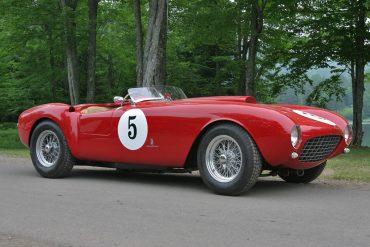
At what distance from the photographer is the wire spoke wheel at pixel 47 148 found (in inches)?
305

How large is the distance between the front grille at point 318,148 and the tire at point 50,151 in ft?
11.3

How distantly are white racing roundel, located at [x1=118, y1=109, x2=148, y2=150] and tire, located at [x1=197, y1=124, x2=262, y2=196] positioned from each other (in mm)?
879

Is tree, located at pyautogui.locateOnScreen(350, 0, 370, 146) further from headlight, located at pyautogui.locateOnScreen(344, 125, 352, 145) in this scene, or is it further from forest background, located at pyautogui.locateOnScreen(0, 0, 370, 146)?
headlight, located at pyautogui.locateOnScreen(344, 125, 352, 145)

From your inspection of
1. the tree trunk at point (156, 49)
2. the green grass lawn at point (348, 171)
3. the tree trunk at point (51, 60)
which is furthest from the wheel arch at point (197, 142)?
the tree trunk at point (51, 60)

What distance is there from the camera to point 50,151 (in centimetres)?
784

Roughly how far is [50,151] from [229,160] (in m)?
3.12

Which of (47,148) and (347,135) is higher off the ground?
(347,135)

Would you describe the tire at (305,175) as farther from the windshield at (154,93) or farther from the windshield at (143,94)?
the windshield at (143,94)

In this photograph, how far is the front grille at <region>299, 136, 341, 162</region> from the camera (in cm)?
586

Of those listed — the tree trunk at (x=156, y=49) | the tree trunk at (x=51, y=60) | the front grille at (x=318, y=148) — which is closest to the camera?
the front grille at (x=318, y=148)

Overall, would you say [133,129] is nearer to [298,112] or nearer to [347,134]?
[298,112]

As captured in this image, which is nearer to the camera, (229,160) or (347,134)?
(229,160)

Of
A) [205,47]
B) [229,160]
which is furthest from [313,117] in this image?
[205,47]

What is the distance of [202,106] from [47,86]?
2154 centimetres
